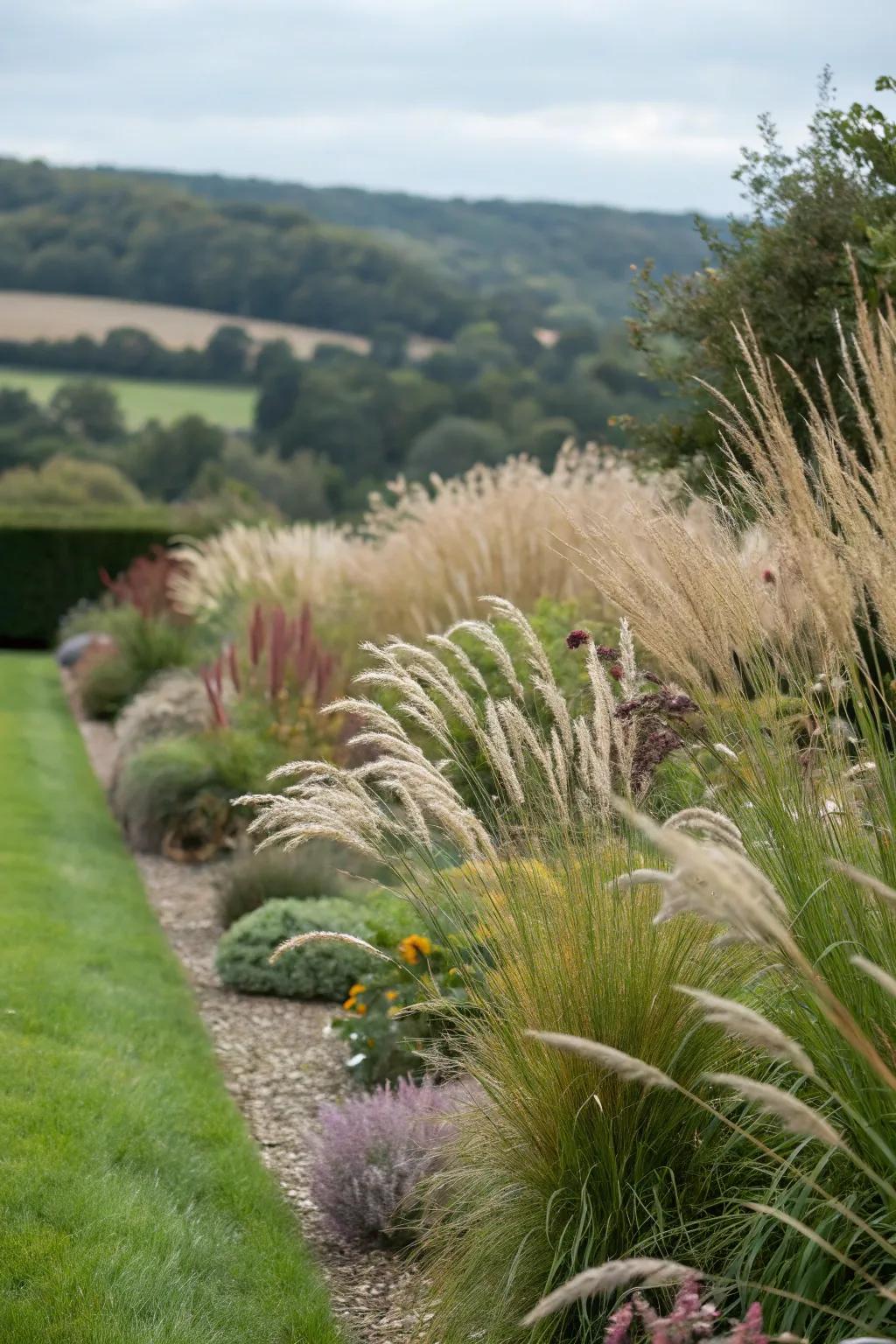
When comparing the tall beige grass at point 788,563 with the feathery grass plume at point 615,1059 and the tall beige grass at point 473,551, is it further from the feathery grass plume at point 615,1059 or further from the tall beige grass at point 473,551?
the tall beige grass at point 473,551

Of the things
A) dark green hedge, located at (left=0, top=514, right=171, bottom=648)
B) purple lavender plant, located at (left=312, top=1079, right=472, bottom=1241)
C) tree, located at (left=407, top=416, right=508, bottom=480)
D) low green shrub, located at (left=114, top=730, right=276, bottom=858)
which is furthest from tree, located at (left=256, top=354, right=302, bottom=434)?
purple lavender plant, located at (left=312, top=1079, right=472, bottom=1241)

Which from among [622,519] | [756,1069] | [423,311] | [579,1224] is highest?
[423,311]

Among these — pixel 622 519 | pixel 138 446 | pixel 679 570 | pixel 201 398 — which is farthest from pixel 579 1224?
pixel 201 398

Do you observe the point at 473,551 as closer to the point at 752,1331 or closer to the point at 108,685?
the point at 752,1331

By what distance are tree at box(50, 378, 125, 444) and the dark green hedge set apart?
2307 cm

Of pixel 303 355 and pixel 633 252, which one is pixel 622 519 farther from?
pixel 633 252

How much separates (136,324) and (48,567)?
31.5 metres

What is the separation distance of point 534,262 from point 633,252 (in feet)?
26.0

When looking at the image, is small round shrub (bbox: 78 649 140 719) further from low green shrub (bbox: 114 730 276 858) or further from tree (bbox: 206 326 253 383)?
tree (bbox: 206 326 253 383)

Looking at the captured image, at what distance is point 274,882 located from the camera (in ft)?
21.1

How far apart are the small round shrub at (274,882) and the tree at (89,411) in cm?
3908

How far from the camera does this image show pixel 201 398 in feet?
159

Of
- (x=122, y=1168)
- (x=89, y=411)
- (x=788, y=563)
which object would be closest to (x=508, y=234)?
(x=89, y=411)

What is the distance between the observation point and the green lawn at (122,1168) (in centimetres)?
294
